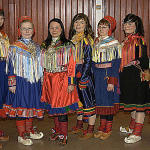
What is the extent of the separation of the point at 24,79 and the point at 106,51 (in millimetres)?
1081

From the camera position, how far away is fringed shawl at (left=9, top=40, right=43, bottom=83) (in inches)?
100

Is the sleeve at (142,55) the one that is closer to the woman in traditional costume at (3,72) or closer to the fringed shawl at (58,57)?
the fringed shawl at (58,57)

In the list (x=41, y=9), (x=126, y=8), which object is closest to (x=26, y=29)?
(x=41, y=9)

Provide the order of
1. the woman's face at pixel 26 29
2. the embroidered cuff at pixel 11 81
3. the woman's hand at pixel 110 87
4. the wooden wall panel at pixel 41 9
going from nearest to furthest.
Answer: the embroidered cuff at pixel 11 81 → the woman's face at pixel 26 29 → the woman's hand at pixel 110 87 → the wooden wall panel at pixel 41 9

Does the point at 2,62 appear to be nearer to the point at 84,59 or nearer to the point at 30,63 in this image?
the point at 30,63

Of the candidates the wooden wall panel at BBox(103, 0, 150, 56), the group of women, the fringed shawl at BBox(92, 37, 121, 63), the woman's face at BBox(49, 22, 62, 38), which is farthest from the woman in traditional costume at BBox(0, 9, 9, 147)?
the wooden wall panel at BBox(103, 0, 150, 56)

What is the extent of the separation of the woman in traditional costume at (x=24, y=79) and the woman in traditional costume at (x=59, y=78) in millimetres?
100

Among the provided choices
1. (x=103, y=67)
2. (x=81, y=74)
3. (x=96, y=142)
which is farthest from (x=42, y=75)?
(x=96, y=142)

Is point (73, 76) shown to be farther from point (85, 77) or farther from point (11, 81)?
point (11, 81)

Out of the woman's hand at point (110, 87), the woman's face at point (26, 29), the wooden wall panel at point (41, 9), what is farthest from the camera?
the wooden wall panel at point (41, 9)

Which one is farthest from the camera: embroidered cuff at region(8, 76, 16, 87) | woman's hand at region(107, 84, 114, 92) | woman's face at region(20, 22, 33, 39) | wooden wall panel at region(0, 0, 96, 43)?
wooden wall panel at region(0, 0, 96, 43)

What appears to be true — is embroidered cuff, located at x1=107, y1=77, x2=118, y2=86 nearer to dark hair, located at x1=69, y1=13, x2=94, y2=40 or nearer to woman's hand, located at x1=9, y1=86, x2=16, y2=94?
dark hair, located at x1=69, y1=13, x2=94, y2=40

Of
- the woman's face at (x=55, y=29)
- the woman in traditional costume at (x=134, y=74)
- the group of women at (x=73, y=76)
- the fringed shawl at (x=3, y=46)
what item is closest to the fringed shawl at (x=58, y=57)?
the group of women at (x=73, y=76)

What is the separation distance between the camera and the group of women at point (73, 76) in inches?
101
